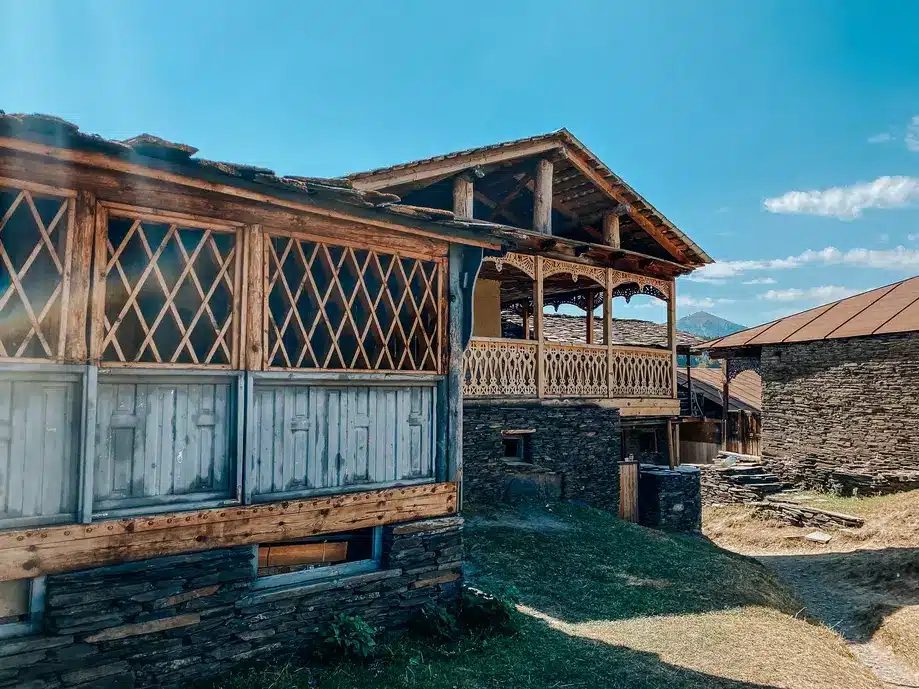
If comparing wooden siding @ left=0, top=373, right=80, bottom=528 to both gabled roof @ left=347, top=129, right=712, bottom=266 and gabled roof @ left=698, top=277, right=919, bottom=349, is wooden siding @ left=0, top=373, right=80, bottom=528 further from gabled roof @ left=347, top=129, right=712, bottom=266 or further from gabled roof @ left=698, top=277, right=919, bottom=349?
gabled roof @ left=698, top=277, right=919, bottom=349

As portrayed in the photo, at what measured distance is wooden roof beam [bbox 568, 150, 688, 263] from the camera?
14.6 meters

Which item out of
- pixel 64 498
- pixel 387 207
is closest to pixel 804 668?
pixel 387 207

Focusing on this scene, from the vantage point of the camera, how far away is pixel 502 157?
43.9 feet

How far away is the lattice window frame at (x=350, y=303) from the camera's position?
19.5 feet

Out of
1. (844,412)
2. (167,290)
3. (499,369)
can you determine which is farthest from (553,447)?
(844,412)

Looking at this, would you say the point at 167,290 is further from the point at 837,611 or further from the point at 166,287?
the point at 837,611

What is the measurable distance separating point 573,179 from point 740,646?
1037 cm

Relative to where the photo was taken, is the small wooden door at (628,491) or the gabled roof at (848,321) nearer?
the small wooden door at (628,491)

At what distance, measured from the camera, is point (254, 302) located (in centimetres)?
579

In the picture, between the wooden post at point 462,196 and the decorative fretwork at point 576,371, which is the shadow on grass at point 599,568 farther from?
the wooden post at point 462,196

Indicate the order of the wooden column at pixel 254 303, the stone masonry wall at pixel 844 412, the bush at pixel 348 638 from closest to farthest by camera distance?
the wooden column at pixel 254 303
the bush at pixel 348 638
the stone masonry wall at pixel 844 412

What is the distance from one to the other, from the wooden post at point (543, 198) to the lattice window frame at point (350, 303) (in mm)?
7131

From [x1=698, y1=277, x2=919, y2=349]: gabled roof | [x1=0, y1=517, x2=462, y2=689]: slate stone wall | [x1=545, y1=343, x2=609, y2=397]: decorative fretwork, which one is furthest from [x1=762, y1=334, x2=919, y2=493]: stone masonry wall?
[x1=0, y1=517, x2=462, y2=689]: slate stone wall

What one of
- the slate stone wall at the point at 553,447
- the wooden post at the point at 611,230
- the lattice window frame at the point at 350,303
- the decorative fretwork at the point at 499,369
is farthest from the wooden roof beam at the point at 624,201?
the lattice window frame at the point at 350,303
